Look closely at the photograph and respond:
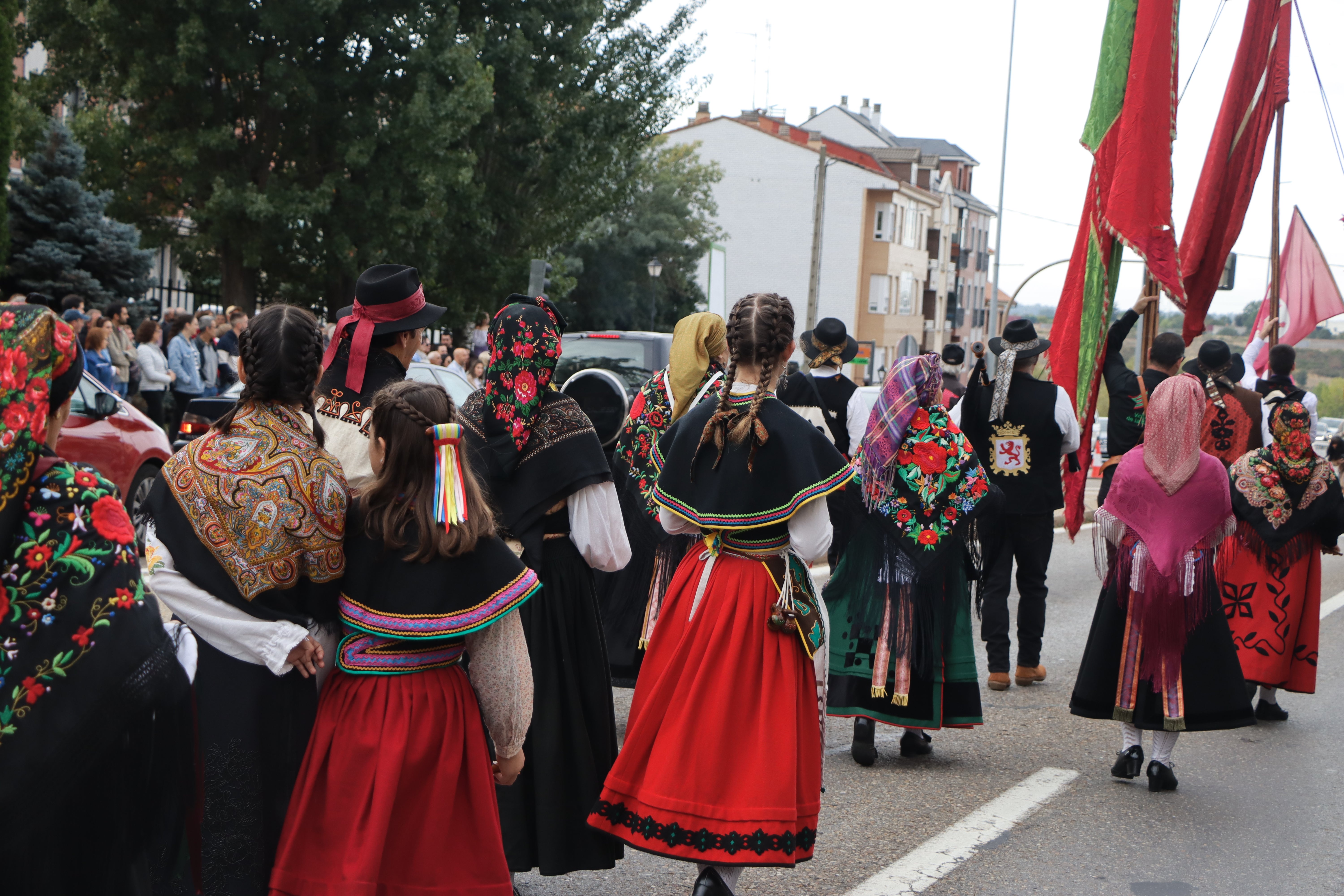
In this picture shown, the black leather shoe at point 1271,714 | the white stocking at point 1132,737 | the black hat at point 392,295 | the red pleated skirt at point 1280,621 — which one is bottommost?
the black leather shoe at point 1271,714

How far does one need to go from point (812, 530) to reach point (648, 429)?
7.33ft

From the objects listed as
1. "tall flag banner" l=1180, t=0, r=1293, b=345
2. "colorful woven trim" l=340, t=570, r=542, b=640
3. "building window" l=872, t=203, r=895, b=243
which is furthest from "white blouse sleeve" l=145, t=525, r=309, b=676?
"building window" l=872, t=203, r=895, b=243

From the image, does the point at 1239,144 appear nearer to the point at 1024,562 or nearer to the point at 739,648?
the point at 1024,562

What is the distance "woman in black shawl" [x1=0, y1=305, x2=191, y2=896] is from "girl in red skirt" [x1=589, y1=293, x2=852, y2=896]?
6.19 ft

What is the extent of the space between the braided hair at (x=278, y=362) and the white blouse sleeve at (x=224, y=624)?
36 centimetres

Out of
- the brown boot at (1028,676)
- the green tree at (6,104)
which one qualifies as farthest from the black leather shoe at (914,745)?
the green tree at (6,104)

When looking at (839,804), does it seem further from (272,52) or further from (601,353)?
(272,52)

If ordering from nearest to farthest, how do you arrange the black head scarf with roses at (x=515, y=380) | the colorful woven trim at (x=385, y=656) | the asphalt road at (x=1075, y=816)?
the colorful woven trim at (x=385, y=656), the black head scarf with roses at (x=515, y=380), the asphalt road at (x=1075, y=816)

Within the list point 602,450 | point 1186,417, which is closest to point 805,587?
point 602,450

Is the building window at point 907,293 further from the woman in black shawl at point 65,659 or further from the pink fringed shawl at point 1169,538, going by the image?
the woman in black shawl at point 65,659

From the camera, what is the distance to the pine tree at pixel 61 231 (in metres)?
17.4

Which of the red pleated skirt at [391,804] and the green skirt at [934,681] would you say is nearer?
the red pleated skirt at [391,804]

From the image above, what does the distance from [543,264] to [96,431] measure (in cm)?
659

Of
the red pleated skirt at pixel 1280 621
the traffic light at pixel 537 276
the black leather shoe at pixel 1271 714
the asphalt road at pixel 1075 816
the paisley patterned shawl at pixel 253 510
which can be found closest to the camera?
the paisley patterned shawl at pixel 253 510
